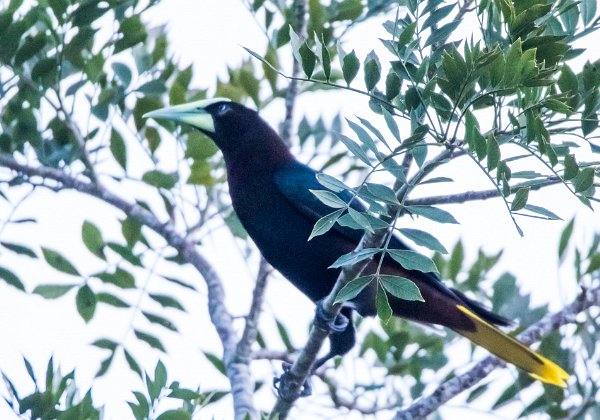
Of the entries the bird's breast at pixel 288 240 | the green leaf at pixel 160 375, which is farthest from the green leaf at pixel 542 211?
the bird's breast at pixel 288 240

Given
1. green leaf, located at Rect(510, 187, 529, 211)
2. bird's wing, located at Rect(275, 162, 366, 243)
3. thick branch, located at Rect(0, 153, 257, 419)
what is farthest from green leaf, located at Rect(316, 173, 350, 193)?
bird's wing, located at Rect(275, 162, 366, 243)

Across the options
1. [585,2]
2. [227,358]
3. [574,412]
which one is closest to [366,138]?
[585,2]

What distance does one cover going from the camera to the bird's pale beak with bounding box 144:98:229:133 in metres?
4.02

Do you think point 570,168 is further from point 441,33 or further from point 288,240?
point 288,240

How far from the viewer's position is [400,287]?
7.36 ft

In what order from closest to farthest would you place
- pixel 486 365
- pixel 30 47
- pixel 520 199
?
1. pixel 520 199
2. pixel 30 47
3. pixel 486 365

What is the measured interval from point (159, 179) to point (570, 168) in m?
2.14

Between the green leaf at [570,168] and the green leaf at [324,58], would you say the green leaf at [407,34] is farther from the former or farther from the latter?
the green leaf at [570,168]

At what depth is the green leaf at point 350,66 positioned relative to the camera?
2262mm

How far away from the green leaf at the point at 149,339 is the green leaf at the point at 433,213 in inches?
77.8

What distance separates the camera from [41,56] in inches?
149

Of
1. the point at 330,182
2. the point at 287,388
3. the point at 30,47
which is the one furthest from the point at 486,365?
the point at 30,47

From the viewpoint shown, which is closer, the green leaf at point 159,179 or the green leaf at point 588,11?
the green leaf at point 588,11

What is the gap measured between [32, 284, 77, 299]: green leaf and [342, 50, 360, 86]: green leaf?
1912 mm
